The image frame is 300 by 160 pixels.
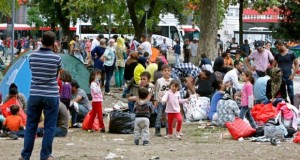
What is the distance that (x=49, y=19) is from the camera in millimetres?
55062

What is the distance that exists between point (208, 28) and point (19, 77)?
38.9 feet

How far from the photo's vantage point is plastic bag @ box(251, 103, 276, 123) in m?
16.6

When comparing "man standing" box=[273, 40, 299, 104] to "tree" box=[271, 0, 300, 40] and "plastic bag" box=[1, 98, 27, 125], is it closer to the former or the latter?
"plastic bag" box=[1, 98, 27, 125]

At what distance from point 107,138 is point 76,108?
2265 millimetres

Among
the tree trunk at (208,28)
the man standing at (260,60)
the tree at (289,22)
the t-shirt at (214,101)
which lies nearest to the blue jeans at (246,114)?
the t-shirt at (214,101)

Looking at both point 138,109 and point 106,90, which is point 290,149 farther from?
point 106,90

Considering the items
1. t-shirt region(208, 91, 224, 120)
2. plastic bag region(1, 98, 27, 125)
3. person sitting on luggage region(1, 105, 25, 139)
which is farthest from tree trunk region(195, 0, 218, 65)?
person sitting on luggage region(1, 105, 25, 139)

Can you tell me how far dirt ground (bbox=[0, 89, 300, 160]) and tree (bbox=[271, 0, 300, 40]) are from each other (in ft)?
107

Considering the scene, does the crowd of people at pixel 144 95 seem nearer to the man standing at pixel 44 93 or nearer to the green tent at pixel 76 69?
the man standing at pixel 44 93

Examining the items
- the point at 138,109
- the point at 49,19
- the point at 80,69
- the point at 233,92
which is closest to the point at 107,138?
the point at 138,109

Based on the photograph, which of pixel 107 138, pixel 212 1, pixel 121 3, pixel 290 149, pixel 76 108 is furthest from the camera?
pixel 121 3

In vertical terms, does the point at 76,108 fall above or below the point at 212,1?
below

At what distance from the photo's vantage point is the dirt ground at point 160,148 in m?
12.3

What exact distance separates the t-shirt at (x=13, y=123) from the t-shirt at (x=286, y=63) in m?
7.16
